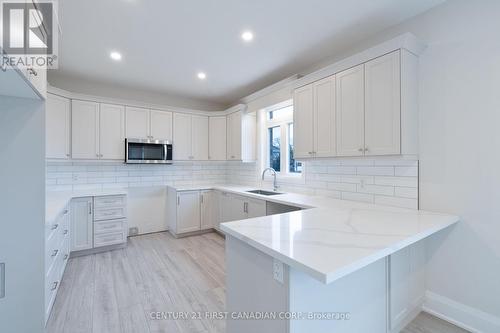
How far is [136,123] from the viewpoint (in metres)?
4.03

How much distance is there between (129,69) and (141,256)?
8.79 ft

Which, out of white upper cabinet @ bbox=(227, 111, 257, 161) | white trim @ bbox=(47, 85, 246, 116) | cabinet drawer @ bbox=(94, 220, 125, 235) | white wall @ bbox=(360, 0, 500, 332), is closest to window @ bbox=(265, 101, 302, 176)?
white upper cabinet @ bbox=(227, 111, 257, 161)

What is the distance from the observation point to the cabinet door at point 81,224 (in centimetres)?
327

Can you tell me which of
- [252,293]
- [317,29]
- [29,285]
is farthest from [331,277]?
[317,29]

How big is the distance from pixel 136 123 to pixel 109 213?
155 centimetres

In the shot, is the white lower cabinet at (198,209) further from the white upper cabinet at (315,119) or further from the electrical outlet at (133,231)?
the white upper cabinet at (315,119)

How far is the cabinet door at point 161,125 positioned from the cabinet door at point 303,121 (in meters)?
2.47

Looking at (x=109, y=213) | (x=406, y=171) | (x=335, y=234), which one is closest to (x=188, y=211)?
(x=109, y=213)

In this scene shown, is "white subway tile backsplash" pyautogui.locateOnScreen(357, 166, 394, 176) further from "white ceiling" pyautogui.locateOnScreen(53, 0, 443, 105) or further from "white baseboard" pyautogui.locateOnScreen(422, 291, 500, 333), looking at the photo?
"white ceiling" pyautogui.locateOnScreen(53, 0, 443, 105)

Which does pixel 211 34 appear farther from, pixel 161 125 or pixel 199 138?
pixel 199 138

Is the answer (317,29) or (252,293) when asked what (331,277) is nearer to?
(252,293)

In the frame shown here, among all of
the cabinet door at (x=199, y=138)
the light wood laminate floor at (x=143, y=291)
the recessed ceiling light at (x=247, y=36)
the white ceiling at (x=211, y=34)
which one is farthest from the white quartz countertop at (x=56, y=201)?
the recessed ceiling light at (x=247, y=36)

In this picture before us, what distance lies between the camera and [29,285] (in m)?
1.61

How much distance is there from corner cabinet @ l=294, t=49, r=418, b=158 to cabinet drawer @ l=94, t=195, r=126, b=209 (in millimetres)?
2881
